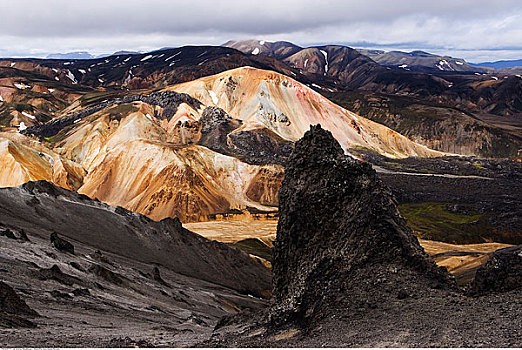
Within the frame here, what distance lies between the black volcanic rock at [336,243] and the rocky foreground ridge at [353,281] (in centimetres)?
4

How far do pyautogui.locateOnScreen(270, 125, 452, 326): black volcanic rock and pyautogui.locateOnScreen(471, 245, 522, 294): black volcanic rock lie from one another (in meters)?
1.55

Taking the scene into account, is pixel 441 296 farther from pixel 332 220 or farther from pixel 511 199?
pixel 511 199

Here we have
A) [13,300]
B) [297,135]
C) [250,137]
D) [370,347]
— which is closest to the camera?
[370,347]

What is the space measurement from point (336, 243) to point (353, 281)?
113 inches

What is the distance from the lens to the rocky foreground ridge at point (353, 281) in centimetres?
1636

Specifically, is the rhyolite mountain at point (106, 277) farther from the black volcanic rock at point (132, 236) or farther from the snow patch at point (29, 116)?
the snow patch at point (29, 116)

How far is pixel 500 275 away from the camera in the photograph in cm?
1895

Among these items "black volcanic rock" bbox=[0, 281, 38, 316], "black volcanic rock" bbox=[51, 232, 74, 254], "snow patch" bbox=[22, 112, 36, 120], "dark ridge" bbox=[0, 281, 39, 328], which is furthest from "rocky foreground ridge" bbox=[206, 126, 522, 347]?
"snow patch" bbox=[22, 112, 36, 120]

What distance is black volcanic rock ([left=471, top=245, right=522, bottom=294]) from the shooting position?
1845cm

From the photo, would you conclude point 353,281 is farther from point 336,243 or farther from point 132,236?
point 132,236

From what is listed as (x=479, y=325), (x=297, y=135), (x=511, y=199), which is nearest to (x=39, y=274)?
(x=479, y=325)

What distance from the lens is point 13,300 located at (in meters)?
24.5

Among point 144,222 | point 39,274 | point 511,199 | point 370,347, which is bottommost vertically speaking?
point 511,199

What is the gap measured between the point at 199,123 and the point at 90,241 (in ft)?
310
